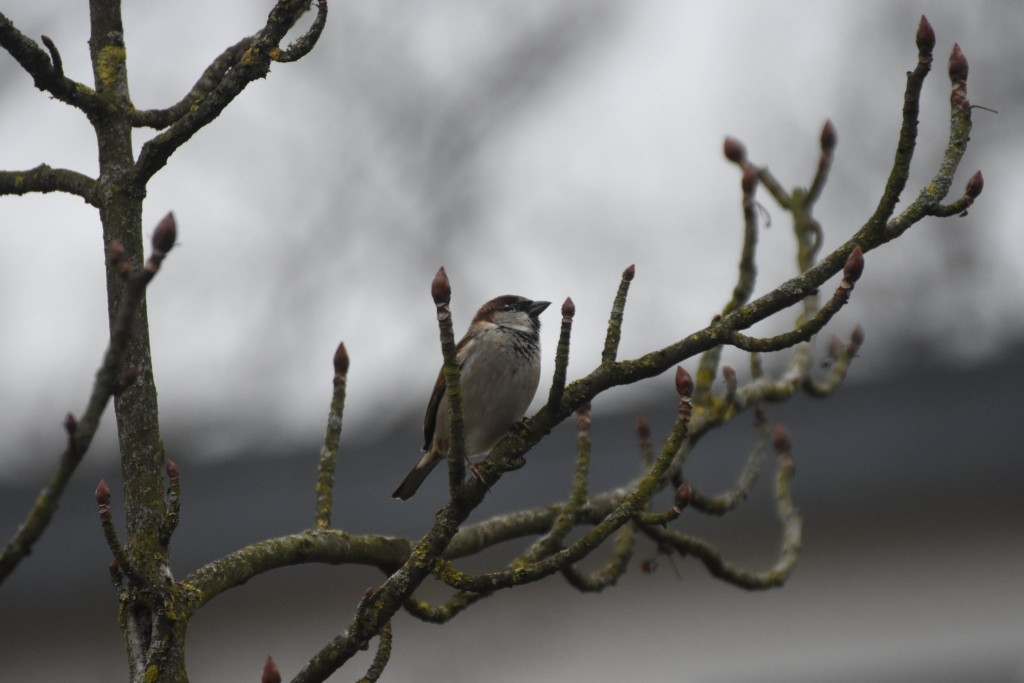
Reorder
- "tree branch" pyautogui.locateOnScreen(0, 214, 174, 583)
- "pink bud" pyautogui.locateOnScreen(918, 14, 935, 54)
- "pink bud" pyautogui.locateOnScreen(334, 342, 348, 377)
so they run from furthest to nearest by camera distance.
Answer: "pink bud" pyautogui.locateOnScreen(334, 342, 348, 377) → "pink bud" pyautogui.locateOnScreen(918, 14, 935, 54) → "tree branch" pyautogui.locateOnScreen(0, 214, 174, 583)

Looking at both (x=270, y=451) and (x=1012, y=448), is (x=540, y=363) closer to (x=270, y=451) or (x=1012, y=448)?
(x=1012, y=448)

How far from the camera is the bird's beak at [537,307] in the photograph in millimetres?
5141

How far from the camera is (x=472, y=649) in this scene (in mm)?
7145

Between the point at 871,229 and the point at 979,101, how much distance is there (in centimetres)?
1125

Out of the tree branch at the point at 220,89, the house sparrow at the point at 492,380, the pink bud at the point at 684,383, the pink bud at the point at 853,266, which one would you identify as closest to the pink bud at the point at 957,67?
the pink bud at the point at 853,266

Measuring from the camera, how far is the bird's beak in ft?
16.9

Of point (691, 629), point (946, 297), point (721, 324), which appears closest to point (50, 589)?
point (691, 629)

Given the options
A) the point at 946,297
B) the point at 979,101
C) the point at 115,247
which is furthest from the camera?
the point at 979,101

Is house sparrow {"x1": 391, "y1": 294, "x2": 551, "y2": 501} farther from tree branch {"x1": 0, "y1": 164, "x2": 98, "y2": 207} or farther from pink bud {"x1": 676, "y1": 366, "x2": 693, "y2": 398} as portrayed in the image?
tree branch {"x1": 0, "y1": 164, "x2": 98, "y2": 207}

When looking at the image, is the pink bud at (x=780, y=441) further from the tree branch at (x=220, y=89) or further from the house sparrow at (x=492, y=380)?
the tree branch at (x=220, y=89)

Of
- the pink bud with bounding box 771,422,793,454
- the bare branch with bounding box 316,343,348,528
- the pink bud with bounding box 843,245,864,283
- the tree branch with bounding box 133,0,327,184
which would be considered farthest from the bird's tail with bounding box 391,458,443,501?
the pink bud with bounding box 843,245,864,283

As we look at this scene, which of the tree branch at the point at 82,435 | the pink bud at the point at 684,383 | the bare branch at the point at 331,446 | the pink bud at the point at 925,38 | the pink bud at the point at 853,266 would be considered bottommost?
the tree branch at the point at 82,435

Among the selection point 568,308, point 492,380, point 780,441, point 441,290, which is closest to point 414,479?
point 492,380

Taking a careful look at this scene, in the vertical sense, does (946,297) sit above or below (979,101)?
below
